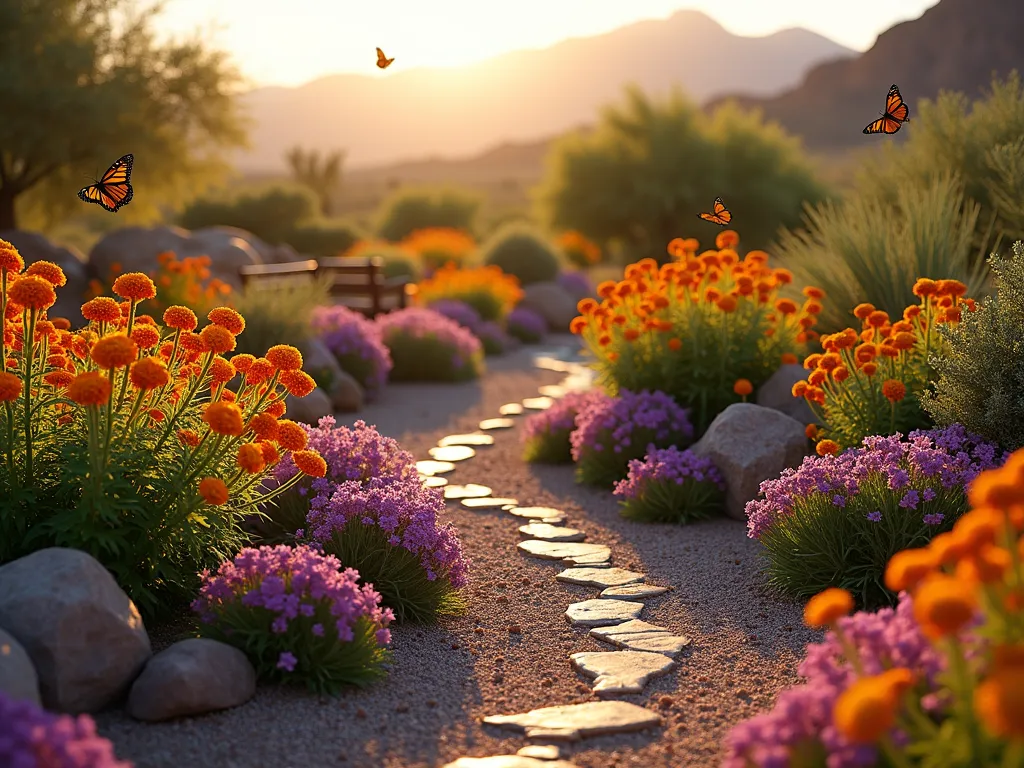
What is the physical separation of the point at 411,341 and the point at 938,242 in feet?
22.2

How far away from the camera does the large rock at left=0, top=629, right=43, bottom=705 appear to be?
2.92 meters

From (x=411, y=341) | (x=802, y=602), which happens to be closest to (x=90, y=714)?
(x=802, y=602)

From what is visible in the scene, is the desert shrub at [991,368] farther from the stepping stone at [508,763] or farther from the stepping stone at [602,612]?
the stepping stone at [508,763]

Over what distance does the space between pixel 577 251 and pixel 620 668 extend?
75.0ft

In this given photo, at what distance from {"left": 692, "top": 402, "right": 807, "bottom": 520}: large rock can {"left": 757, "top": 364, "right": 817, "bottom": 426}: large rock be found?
49cm

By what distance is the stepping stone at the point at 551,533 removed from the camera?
621cm

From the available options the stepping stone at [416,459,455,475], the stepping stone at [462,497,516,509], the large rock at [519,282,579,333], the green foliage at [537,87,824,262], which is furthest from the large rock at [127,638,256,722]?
the green foliage at [537,87,824,262]

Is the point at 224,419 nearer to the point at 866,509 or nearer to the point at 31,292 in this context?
the point at 31,292

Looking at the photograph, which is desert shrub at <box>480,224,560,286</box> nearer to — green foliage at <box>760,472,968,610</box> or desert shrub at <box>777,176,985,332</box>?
desert shrub at <box>777,176,985,332</box>

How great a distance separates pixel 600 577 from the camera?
5.44 m

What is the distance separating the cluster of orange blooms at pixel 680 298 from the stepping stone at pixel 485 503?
5.07ft

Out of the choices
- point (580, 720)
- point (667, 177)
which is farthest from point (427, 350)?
point (667, 177)

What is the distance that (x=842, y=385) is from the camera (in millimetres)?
5934

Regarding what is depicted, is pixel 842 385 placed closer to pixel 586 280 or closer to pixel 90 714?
pixel 90 714
